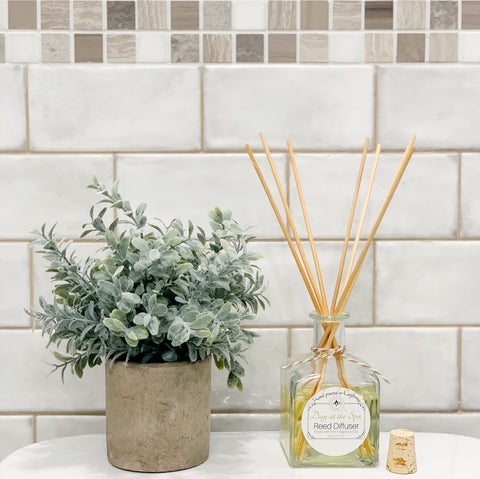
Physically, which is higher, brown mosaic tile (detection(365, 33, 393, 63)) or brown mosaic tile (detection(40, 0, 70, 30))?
brown mosaic tile (detection(40, 0, 70, 30))

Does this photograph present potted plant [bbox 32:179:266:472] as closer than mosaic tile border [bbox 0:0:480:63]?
Yes

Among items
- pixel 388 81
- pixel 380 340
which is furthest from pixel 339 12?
pixel 380 340

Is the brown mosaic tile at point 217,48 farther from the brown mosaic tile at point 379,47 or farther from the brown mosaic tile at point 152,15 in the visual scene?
the brown mosaic tile at point 379,47

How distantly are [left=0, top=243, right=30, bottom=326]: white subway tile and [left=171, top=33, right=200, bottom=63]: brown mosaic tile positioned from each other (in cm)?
33

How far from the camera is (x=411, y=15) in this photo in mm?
866

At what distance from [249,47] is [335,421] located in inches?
19.4

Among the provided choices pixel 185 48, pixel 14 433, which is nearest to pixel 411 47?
pixel 185 48

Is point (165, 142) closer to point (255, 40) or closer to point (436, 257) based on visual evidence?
point (255, 40)

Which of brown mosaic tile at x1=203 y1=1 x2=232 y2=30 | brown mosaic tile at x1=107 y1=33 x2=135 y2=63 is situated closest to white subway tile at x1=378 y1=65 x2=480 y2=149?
brown mosaic tile at x1=203 y1=1 x2=232 y2=30

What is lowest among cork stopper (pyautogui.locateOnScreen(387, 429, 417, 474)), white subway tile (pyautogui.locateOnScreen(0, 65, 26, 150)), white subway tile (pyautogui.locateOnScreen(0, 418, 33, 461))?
white subway tile (pyautogui.locateOnScreen(0, 418, 33, 461))

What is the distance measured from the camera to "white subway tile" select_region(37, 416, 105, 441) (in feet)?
2.86


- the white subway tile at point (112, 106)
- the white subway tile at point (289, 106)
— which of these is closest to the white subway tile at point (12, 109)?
the white subway tile at point (112, 106)

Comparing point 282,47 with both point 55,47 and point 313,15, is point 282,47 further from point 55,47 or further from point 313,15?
point 55,47

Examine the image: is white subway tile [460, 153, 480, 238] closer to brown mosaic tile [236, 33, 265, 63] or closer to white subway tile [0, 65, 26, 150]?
brown mosaic tile [236, 33, 265, 63]
